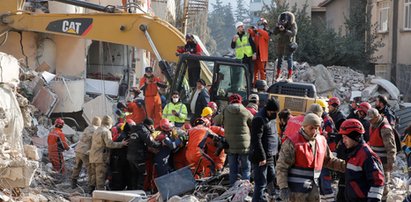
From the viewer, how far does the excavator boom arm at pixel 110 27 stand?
61.2 feet

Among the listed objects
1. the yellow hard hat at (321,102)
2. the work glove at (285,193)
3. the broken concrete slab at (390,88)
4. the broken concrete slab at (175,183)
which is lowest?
the broken concrete slab at (175,183)

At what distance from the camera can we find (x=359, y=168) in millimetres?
8852

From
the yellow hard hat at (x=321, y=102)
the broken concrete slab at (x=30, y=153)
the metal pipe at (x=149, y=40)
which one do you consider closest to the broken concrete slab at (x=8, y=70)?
the broken concrete slab at (x=30, y=153)

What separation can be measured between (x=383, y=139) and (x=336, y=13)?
2663 cm

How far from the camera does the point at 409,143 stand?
14617 millimetres

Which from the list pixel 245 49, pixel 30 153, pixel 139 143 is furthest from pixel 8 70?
pixel 245 49

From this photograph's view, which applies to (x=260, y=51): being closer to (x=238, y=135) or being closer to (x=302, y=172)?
(x=238, y=135)

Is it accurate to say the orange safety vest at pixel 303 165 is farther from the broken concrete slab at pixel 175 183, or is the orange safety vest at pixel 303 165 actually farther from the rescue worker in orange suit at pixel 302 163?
the broken concrete slab at pixel 175 183

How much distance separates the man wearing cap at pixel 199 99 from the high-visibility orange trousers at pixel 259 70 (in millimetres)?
1250

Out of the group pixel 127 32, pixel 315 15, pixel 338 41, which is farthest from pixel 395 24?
pixel 127 32

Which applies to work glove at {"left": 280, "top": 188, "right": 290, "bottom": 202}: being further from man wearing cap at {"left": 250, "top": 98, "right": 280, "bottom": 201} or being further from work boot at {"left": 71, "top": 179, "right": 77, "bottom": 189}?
work boot at {"left": 71, "top": 179, "right": 77, "bottom": 189}

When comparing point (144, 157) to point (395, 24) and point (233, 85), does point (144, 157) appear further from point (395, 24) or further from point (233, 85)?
point (395, 24)

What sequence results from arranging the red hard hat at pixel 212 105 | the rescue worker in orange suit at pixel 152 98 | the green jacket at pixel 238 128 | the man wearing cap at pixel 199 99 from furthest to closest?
the rescue worker in orange suit at pixel 152 98 < the man wearing cap at pixel 199 99 < the red hard hat at pixel 212 105 < the green jacket at pixel 238 128

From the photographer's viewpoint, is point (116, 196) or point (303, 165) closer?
point (303, 165)
